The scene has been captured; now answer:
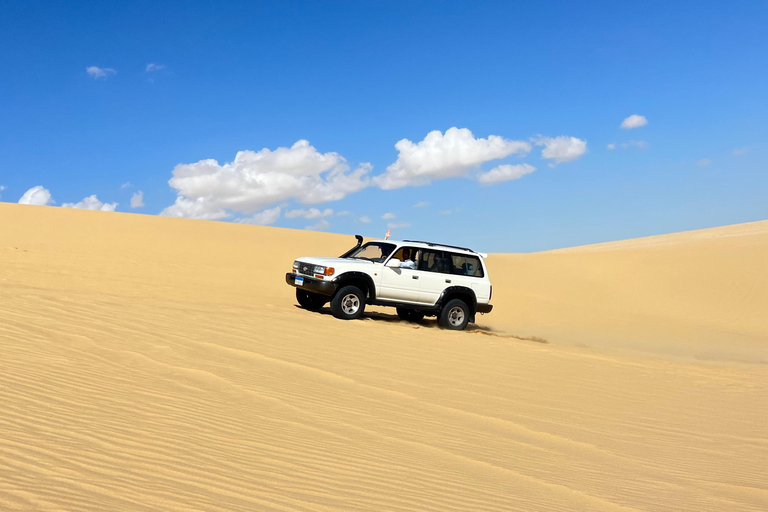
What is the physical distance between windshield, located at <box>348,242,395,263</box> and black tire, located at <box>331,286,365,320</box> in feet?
2.97

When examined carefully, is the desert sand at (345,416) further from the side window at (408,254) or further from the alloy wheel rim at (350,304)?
the side window at (408,254)

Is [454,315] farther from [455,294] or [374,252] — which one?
[374,252]

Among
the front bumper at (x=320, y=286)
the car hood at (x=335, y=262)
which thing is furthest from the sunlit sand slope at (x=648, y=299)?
the front bumper at (x=320, y=286)

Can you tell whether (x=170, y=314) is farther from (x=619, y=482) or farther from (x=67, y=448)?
(x=619, y=482)

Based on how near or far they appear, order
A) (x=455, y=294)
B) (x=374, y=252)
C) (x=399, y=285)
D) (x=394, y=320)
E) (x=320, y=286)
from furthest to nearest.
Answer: (x=394, y=320)
(x=455, y=294)
(x=374, y=252)
(x=399, y=285)
(x=320, y=286)

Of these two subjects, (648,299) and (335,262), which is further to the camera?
(648,299)

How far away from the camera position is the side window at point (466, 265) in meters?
12.8

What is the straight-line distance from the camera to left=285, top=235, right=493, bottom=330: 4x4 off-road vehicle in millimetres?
11625

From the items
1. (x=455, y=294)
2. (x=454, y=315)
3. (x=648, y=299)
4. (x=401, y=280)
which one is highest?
(x=648, y=299)

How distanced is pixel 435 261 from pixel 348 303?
2141mm

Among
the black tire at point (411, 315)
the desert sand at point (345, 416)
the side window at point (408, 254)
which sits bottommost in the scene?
the desert sand at point (345, 416)

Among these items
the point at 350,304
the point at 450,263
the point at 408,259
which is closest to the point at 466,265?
the point at 450,263

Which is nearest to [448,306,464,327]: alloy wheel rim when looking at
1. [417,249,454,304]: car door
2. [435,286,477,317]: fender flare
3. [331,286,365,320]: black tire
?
[435,286,477,317]: fender flare

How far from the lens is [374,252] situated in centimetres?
1257
